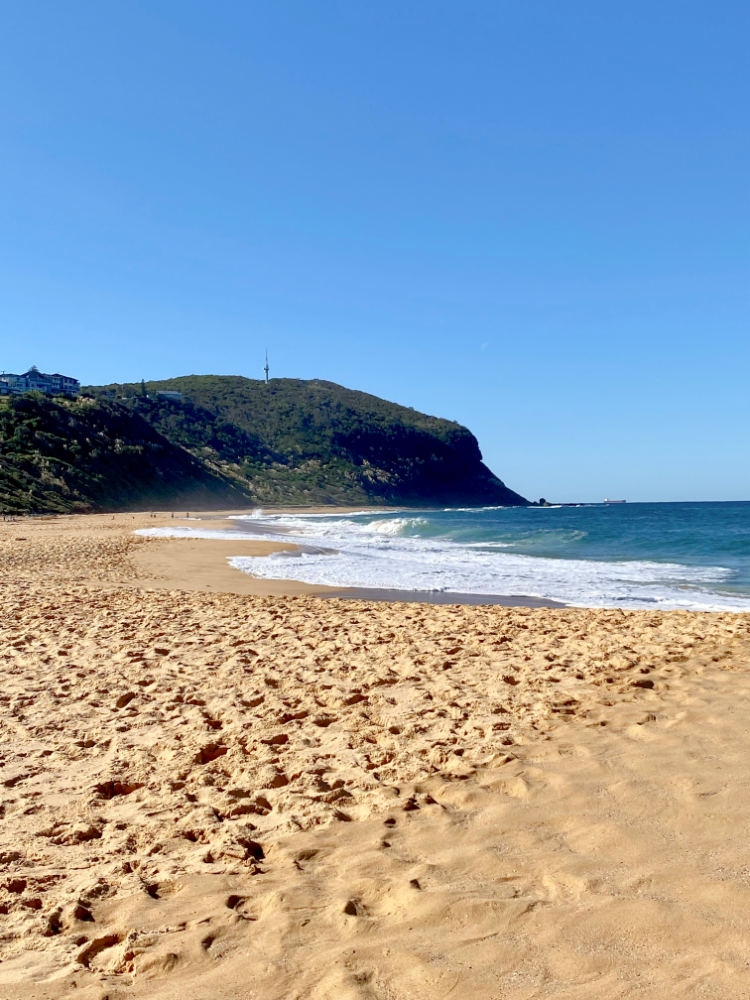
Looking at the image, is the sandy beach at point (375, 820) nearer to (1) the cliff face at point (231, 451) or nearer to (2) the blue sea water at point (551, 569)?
(2) the blue sea water at point (551, 569)

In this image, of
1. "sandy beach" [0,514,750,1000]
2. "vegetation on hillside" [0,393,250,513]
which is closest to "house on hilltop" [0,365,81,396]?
"vegetation on hillside" [0,393,250,513]

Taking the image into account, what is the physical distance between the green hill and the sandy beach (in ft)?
257

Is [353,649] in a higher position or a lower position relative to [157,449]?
lower

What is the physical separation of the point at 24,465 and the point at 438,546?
3967cm

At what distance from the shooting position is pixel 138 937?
8.95 feet

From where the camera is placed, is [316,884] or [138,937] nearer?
[138,937]

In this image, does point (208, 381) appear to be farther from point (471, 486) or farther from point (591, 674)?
point (591, 674)

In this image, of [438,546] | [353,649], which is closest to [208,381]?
[438,546]

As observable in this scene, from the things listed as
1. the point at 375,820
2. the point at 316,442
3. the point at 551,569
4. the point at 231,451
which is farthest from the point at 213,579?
the point at 316,442

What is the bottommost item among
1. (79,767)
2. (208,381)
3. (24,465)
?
(79,767)

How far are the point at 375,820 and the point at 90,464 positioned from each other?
6430 cm

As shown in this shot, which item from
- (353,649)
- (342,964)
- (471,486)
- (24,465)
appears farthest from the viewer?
(471,486)

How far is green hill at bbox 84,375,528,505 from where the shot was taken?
96.3 meters

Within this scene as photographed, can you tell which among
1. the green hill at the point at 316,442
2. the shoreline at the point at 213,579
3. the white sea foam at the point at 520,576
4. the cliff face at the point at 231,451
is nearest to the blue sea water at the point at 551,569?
the white sea foam at the point at 520,576
